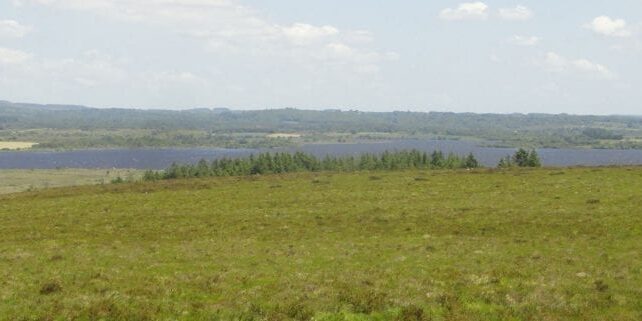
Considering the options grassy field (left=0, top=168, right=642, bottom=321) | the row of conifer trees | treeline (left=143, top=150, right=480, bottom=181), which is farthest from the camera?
treeline (left=143, top=150, right=480, bottom=181)

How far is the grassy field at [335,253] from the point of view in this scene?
1969cm

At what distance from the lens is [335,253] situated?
30141 millimetres

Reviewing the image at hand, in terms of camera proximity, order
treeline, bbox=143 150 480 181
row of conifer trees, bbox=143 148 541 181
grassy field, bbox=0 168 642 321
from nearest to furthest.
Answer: grassy field, bbox=0 168 642 321, row of conifer trees, bbox=143 148 541 181, treeline, bbox=143 150 480 181

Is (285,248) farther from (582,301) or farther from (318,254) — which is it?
(582,301)

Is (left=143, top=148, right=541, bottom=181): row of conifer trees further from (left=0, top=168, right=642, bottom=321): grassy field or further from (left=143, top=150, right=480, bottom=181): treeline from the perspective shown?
(left=0, top=168, right=642, bottom=321): grassy field

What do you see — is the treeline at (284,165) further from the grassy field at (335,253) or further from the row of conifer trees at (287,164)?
the grassy field at (335,253)

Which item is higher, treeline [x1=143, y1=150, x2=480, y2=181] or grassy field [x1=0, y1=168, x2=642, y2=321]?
grassy field [x1=0, y1=168, x2=642, y2=321]

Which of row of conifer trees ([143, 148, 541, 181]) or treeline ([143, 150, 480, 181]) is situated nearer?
row of conifer trees ([143, 148, 541, 181])

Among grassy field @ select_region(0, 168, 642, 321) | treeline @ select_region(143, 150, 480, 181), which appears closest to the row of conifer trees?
treeline @ select_region(143, 150, 480, 181)

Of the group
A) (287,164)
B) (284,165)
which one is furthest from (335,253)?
(287,164)

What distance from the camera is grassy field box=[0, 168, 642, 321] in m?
19.7

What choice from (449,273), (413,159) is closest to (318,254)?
(449,273)

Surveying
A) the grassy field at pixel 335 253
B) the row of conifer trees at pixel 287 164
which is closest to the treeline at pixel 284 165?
the row of conifer trees at pixel 287 164

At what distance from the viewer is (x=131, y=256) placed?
→ 30.1 m
